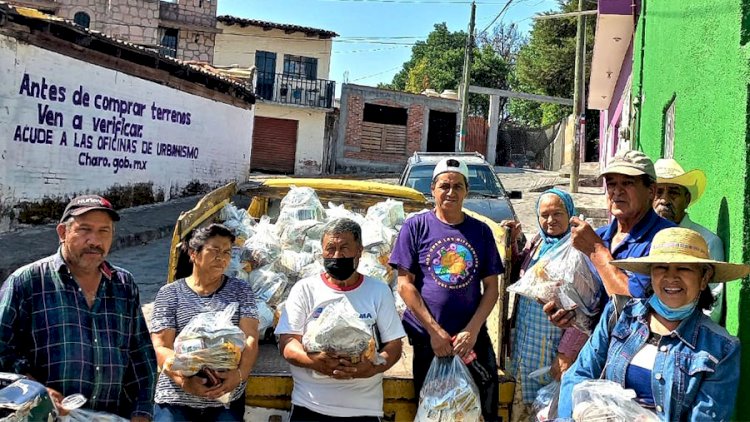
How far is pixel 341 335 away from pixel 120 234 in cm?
919

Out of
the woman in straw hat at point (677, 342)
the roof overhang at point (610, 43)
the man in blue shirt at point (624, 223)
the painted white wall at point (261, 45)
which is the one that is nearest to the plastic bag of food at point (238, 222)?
the man in blue shirt at point (624, 223)

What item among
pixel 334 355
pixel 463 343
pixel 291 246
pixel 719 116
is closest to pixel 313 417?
pixel 334 355

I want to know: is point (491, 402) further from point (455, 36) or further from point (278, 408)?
point (455, 36)

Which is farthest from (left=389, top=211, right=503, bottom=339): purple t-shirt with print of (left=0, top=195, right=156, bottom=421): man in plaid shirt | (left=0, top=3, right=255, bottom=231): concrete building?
(left=0, top=3, right=255, bottom=231): concrete building

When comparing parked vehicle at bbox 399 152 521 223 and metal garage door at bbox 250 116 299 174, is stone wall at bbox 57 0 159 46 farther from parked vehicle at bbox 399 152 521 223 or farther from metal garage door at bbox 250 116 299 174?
parked vehicle at bbox 399 152 521 223

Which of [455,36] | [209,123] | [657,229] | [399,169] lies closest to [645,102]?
[657,229]

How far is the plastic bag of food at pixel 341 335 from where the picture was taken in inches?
117

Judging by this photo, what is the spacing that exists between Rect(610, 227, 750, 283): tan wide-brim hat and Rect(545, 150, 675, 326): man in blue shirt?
0.88 ft

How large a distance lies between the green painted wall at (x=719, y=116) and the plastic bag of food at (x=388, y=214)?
6.95 ft

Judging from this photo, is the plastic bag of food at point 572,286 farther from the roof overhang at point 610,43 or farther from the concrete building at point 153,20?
the concrete building at point 153,20

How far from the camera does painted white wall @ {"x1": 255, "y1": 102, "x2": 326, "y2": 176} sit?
29.4m

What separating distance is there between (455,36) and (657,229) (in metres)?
49.1

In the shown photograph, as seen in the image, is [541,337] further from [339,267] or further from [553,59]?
[553,59]

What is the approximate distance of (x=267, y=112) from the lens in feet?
97.0
